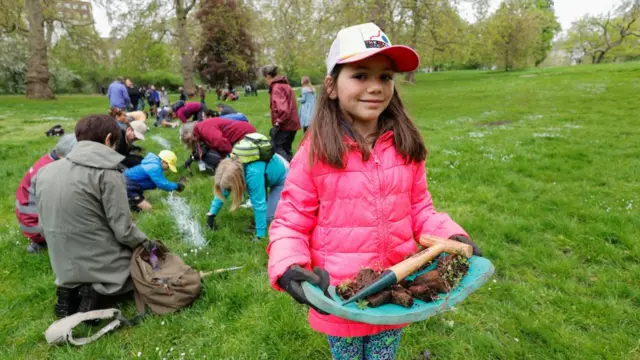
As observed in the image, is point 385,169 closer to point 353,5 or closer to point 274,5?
point 353,5

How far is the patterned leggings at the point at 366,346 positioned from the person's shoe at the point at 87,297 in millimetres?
2418

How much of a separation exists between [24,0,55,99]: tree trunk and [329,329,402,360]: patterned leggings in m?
28.7

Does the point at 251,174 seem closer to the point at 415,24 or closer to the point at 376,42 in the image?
the point at 376,42

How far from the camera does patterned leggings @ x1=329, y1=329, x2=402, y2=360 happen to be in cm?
202

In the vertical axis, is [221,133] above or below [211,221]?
above

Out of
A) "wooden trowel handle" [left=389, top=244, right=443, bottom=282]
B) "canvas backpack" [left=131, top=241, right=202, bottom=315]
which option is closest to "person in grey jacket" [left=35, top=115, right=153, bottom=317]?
"canvas backpack" [left=131, top=241, right=202, bottom=315]

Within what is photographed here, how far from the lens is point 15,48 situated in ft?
111

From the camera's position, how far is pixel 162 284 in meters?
3.28

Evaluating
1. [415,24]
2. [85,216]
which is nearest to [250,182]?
[85,216]

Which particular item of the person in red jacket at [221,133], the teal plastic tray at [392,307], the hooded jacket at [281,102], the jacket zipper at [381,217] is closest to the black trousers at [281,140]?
the hooded jacket at [281,102]

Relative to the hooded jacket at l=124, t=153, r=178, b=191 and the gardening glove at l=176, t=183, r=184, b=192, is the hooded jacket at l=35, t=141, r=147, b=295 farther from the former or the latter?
the gardening glove at l=176, t=183, r=184, b=192

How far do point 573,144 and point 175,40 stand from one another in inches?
1064

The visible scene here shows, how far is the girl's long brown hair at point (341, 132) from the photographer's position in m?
1.77

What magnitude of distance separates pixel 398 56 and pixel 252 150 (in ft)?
9.75
